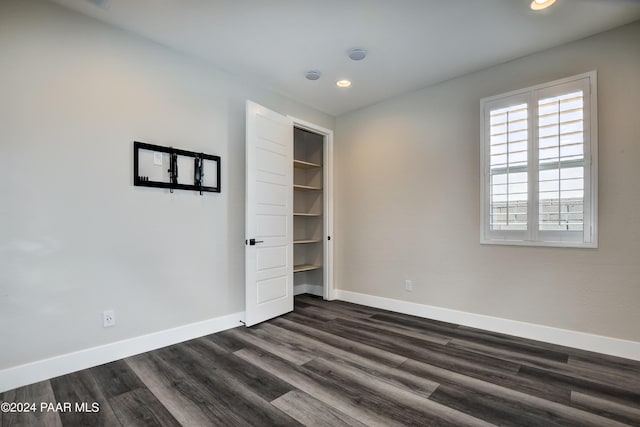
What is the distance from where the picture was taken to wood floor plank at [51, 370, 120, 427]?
1.78 metres

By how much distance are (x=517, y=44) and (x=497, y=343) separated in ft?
8.94

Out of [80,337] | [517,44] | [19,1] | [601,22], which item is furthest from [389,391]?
[19,1]

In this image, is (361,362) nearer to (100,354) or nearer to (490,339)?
(490,339)

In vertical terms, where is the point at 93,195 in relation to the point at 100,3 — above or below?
below

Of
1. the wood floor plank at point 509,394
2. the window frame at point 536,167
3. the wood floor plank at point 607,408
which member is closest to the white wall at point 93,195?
the wood floor plank at point 509,394

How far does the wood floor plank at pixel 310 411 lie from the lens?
1743 mm

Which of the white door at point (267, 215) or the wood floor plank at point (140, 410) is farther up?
the white door at point (267, 215)

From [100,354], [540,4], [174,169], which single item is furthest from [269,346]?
[540,4]

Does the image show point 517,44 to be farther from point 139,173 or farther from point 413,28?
point 139,173

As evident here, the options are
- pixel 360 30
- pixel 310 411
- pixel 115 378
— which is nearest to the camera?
pixel 310 411

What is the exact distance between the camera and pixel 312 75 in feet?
11.1

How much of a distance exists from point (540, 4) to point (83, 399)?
163 inches

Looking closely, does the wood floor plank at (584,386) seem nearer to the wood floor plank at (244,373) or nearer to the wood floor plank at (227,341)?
the wood floor plank at (244,373)

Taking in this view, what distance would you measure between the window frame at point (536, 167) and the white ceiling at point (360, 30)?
39 cm
